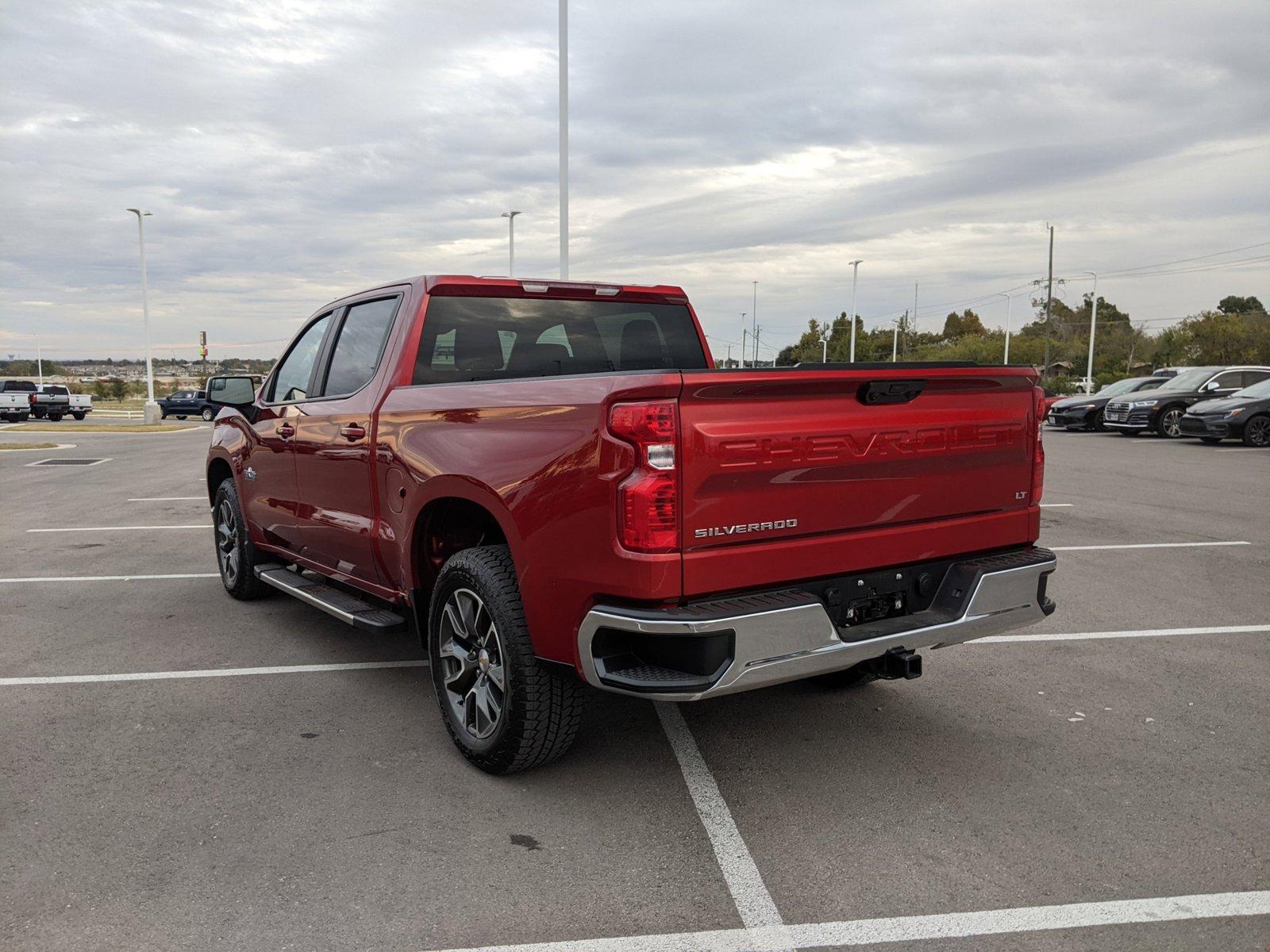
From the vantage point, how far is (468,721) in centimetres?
402

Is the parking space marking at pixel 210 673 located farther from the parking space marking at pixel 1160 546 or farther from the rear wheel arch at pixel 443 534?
the parking space marking at pixel 1160 546

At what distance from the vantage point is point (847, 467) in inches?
135

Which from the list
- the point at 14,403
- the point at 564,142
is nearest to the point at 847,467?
the point at 564,142

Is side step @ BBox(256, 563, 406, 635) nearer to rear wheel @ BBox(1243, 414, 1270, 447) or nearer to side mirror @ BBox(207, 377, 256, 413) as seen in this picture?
side mirror @ BBox(207, 377, 256, 413)

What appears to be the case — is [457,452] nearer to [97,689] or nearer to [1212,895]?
[97,689]

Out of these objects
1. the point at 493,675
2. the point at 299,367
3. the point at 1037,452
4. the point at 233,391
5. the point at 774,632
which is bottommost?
the point at 493,675

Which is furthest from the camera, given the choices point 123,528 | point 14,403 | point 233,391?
point 14,403

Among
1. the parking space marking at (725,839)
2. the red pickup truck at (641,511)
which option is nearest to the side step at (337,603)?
the red pickup truck at (641,511)

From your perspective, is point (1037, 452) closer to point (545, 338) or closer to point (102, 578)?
point (545, 338)

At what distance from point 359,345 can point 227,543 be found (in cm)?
272

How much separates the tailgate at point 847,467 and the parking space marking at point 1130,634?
6.63ft

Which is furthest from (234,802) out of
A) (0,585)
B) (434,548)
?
(0,585)

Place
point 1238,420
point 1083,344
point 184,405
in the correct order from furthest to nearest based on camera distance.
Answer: point 1083,344
point 184,405
point 1238,420

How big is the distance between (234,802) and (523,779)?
107cm
